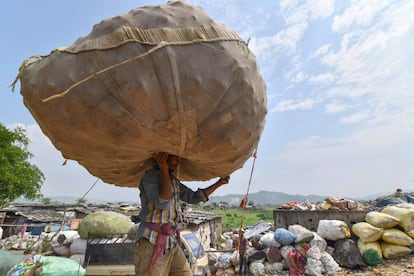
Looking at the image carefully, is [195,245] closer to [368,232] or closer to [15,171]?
[368,232]

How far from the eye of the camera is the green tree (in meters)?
19.0

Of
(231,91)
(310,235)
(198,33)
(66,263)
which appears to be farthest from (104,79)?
(310,235)

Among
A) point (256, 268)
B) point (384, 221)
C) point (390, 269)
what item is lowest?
point (256, 268)

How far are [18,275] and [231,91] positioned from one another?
11.4 feet

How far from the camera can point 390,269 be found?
6332 mm

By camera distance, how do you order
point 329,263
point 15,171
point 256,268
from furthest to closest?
point 15,171, point 256,268, point 329,263

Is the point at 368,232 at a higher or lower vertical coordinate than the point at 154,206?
lower

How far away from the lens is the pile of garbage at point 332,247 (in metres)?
6.64

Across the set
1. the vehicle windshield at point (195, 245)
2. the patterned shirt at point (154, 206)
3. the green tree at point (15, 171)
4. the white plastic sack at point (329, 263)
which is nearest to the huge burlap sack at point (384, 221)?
the white plastic sack at point (329, 263)

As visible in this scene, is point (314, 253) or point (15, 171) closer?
point (314, 253)

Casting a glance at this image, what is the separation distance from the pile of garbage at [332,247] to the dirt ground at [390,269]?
11 centimetres

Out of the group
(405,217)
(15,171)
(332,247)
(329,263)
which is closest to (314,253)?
(329,263)

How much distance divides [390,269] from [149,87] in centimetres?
726

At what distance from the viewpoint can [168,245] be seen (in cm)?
224
